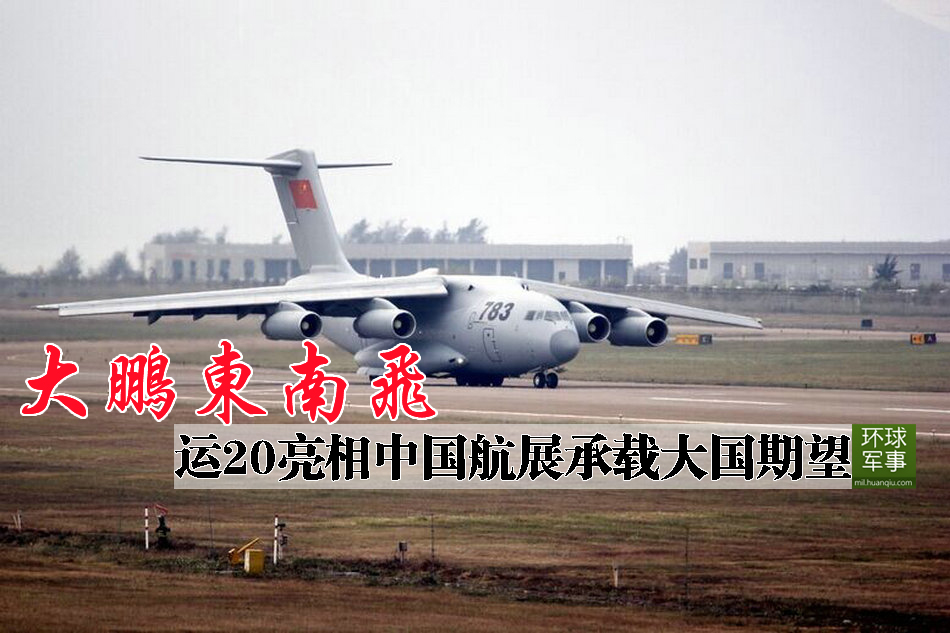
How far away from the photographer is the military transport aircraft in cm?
4591

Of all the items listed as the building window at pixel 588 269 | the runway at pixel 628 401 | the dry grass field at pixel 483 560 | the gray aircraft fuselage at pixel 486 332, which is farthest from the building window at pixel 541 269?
the dry grass field at pixel 483 560

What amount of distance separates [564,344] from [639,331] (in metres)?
5.69

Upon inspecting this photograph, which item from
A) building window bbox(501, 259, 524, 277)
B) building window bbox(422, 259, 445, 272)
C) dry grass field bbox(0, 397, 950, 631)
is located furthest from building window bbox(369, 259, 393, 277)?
dry grass field bbox(0, 397, 950, 631)

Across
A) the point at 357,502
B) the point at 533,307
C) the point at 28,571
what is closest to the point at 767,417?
the point at 533,307

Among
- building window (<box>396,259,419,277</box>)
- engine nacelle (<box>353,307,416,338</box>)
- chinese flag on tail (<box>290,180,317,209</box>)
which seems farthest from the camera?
building window (<box>396,259,419,277</box>)

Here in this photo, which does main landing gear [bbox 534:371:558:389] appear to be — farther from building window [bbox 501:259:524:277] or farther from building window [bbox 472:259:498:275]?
building window [bbox 501:259:524:277]

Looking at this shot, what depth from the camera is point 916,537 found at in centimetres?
2120

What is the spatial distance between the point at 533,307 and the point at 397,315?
4.03 m

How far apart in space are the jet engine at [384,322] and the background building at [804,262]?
74202 mm

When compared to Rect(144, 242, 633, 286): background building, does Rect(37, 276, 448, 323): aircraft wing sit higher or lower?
lower

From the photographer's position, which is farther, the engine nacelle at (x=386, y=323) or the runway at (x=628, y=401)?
the engine nacelle at (x=386, y=323)

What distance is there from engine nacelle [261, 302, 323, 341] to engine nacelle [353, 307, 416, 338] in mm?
1852

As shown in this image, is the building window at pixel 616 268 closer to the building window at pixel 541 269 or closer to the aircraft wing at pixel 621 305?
the building window at pixel 541 269

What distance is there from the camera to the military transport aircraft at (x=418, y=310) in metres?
45.9
